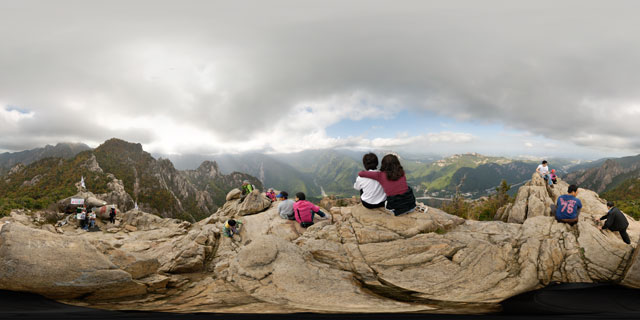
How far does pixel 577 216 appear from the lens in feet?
38.8

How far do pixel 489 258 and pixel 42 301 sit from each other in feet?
50.6

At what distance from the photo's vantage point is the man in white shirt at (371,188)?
1184 centimetres

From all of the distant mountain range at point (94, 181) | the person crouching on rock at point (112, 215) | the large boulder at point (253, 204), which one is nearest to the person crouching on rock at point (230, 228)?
the large boulder at point (253, 204)

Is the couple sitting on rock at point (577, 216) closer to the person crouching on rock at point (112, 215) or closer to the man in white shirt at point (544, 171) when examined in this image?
the man in white shirt at point (544, 171)

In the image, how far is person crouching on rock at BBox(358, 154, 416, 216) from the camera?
36.8 feet

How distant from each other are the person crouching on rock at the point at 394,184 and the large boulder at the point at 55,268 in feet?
33.5

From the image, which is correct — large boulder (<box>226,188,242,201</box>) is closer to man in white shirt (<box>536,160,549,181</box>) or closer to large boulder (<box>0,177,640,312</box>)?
large boulder (<box>0,177,640,312</box>)

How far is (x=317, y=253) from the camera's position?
1095 centimetres

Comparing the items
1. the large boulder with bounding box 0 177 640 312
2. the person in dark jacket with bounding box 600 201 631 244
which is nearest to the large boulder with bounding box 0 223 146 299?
the large boulder with bounding box 0 177 640 312

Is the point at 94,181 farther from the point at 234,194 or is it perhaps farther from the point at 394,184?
the point at 394,184

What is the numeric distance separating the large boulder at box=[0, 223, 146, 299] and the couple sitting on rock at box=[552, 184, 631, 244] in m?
19.6

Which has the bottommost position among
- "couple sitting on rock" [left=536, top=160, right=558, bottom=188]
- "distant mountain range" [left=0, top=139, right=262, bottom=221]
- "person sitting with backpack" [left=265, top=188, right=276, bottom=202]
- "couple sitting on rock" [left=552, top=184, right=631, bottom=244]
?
"distant mountain range" [left=0, top=139, right=262, bottom=221]

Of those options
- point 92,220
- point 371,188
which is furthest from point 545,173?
point 92,220

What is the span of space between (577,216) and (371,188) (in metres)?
10.7
